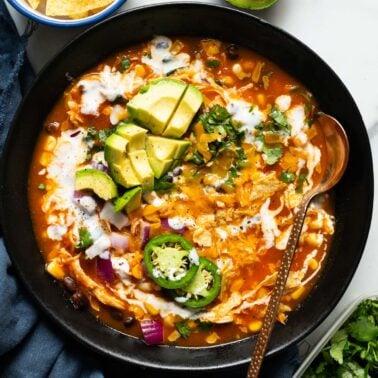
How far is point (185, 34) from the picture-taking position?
4113 millimetres

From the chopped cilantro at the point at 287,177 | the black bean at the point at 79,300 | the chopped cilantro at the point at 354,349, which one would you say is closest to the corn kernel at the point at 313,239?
the chopped cilantro at the point at 287,177

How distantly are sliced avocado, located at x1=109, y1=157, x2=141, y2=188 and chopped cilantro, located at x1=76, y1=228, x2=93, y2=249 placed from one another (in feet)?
1.14

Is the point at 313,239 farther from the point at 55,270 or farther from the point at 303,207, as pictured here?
the point at 55,270

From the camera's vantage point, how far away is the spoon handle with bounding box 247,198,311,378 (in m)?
3.74

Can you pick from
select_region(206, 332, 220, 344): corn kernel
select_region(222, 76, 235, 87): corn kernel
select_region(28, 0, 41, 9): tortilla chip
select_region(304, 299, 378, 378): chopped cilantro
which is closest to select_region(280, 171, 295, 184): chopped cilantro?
select_region(222, 76, 235, 87): corn kernel

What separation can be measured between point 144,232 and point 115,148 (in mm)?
494

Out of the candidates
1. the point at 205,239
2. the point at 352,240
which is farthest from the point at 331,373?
the point at 205,239

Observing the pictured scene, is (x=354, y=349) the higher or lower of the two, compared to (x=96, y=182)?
lower

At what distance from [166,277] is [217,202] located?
0.49 metres

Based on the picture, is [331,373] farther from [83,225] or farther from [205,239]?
[83,225]

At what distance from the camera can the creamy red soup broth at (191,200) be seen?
3.97 m

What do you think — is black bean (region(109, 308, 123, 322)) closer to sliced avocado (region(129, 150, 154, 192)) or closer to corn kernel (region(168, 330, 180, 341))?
corn kernel (region(168, 330, 180, 341))

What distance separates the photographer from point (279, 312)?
406cm

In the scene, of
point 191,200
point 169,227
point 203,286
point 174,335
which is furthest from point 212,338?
point 191,200
